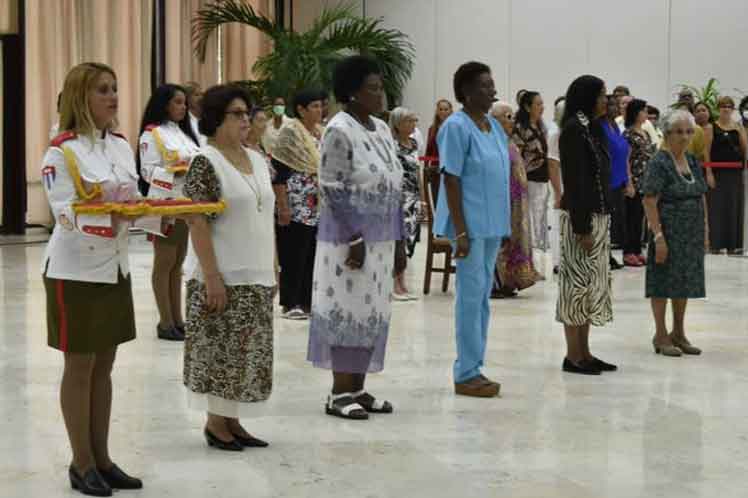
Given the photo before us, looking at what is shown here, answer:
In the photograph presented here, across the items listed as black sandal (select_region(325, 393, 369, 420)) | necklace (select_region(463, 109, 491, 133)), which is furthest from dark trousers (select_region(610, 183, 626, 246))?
black sandal (select_region(325, 393, 369, 420))

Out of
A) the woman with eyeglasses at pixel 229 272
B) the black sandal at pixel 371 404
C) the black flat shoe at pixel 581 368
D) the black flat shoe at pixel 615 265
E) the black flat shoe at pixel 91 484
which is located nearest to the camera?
the black flat shoe at pixel 91 484

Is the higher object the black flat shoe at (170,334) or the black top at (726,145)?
the black top at (726,145)

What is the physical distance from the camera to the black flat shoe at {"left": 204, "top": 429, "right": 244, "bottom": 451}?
15.3ft

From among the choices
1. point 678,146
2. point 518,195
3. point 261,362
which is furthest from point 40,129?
point 261,362

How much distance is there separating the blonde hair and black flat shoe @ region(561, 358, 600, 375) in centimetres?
310

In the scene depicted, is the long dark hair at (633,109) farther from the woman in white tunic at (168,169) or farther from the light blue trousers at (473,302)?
the light blue trousers at (473,302)

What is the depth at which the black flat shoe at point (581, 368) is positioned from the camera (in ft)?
20.5

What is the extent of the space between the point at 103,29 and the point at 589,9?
6272 mm

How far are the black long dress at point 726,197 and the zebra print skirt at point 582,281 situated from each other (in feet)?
22.4

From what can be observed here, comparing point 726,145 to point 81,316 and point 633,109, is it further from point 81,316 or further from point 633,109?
point 81,316

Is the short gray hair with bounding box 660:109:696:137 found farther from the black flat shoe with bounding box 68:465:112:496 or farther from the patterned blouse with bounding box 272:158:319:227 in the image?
the black flat shoe with bounding box 68:465:112:496

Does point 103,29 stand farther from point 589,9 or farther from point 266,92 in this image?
point 589,9

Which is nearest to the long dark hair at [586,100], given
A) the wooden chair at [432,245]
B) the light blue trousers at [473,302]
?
the light blue trousers at [473,302]

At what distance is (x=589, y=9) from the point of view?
16328mm
